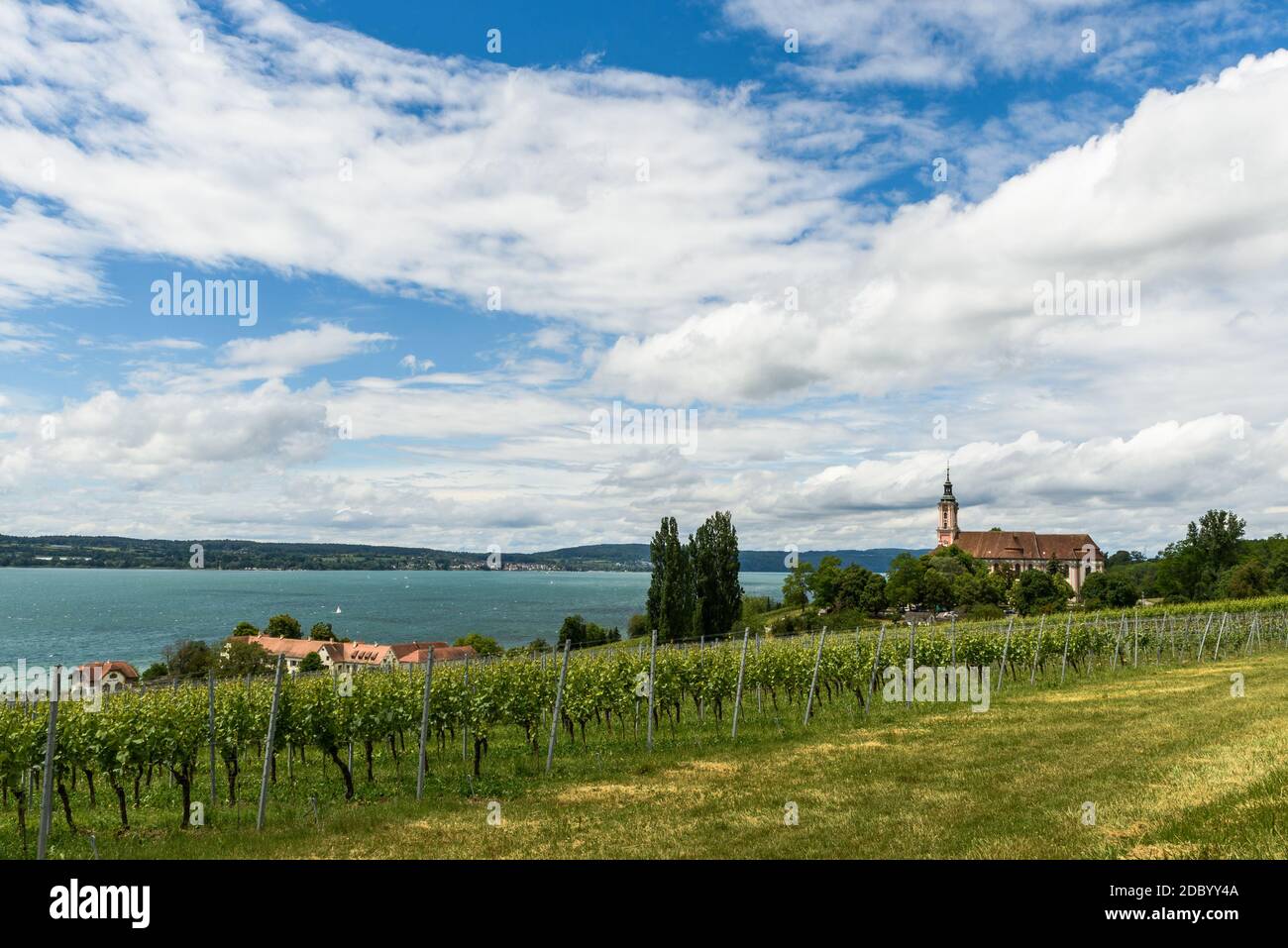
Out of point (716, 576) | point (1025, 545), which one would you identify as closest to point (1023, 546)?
point (1025, 545)

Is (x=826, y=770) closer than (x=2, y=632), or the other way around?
(x=826, y=770)

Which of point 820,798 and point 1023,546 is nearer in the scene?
point 820,798

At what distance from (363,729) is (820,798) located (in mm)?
7405

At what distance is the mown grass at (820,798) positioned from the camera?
28.2 feet

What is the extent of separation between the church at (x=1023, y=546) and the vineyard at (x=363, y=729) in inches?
5719

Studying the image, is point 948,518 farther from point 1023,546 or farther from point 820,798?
point 820,798

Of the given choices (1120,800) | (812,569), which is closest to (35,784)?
(1120,800)

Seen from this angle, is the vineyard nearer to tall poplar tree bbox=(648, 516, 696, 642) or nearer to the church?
tall poplar tree bbox=(648, 516, 696, 642)

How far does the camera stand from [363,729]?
44.9ft

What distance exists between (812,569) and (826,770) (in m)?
101
